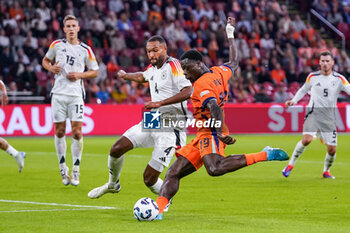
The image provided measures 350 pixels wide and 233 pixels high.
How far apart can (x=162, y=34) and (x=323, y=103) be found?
14554 millimetres

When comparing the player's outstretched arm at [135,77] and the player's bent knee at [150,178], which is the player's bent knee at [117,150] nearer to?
the player's bent knee at [150,178]

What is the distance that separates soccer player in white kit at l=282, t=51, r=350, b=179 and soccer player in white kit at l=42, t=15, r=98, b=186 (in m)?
4.05

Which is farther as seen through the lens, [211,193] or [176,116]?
[211,193]

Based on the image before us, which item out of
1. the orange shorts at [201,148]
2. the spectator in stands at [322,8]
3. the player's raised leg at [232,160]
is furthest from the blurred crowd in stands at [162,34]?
the player's raised leg at [232,160]

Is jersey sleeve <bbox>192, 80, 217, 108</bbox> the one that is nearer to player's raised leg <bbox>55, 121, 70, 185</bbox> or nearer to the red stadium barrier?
player's raised leg <bbox>55, 121, 70, 185</bbox>

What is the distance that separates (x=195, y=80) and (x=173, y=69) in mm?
789

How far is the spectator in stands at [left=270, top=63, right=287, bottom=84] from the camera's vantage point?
91.6ft

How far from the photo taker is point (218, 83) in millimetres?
8117

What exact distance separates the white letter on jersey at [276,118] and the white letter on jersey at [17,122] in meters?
8.72

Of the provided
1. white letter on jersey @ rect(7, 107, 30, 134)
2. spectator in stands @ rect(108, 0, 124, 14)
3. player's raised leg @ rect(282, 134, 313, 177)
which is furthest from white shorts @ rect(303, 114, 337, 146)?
spectator in stands @ rect(108, 0, 124, 14)

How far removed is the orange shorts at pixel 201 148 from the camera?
7.97 m

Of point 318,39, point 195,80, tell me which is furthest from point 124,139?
point 318,39

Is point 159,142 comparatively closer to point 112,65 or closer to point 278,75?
point 112,65

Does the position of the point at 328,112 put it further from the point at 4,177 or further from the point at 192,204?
the point at 4,177
